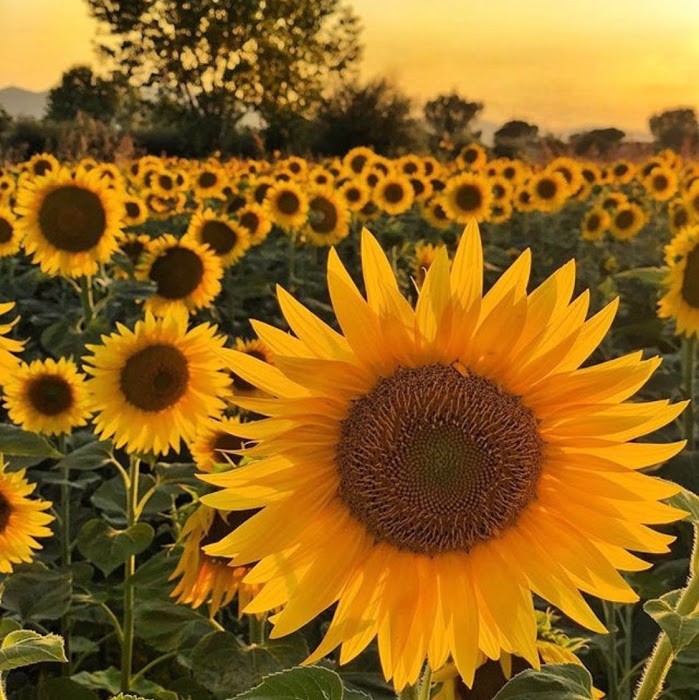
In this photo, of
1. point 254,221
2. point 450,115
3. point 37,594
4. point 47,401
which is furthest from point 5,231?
point 450,115

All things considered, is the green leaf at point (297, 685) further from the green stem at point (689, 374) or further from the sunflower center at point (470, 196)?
the sunflower center at point (470, 196)

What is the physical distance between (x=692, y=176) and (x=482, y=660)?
33.6ft

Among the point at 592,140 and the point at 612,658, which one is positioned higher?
the point at 592,140

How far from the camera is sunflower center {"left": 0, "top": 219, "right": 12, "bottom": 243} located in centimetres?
648

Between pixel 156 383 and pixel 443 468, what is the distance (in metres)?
2.24

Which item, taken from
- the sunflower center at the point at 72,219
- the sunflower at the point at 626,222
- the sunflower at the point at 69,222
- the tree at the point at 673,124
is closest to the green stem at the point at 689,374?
the sunflower at the point at 69,222

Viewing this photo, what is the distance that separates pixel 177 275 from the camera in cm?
554

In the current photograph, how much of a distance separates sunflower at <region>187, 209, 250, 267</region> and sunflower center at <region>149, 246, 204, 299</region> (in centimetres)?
150

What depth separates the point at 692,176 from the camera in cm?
1119

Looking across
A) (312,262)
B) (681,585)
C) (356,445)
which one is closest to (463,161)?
(312,262)

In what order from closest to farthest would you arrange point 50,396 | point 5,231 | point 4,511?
point 4,511
point 50,396
point 5,231

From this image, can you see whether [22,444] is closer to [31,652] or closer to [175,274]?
[31,652]

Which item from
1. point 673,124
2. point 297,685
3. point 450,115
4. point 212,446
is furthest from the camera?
point 673,124

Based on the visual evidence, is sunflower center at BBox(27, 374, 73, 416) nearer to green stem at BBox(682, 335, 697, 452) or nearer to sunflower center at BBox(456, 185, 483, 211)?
green stem at BBox(682, 335, 697, 452)
